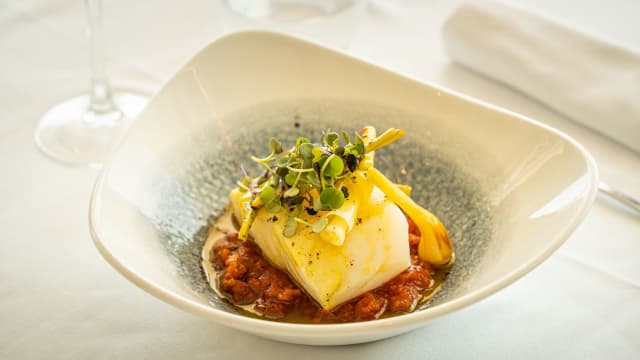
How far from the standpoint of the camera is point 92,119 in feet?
7.41

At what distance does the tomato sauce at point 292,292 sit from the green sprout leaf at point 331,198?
0.21m

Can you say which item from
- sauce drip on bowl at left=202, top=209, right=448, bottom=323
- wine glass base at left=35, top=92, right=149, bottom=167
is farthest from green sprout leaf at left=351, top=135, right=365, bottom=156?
wine glass base at left=35, top=92, right=149, bottom=167

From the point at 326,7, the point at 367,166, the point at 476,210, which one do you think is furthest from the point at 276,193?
the point at 326,7

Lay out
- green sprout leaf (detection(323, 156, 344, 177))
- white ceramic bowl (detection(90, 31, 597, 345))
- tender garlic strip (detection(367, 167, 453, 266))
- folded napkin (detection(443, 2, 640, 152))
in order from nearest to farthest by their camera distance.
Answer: white ceramic bowl (detection(90, 31, 597, 345)) → green sprout leaf (detection(323, 156, 344, 177)) → tender garlic strip (detection(367, 167, 453, 266)) → folded napkin (detection(443, 2, 640, 152))

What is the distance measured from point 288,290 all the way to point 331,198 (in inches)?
8.7

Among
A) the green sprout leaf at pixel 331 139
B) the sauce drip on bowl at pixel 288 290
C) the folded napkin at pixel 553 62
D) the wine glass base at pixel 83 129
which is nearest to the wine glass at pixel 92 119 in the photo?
the wine glass base at pixel 83 129

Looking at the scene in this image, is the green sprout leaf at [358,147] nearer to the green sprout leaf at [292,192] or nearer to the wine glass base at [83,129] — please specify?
the green sprout leaf at [292,192]

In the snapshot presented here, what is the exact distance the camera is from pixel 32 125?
2201 millimetres

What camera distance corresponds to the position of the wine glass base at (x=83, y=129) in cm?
211

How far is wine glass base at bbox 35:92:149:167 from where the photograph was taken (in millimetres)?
2105

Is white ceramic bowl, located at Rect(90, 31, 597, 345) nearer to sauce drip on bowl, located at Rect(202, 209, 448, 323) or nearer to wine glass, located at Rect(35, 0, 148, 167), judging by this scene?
sauce drip on bowl, located at Rect(202, 209, 448, 323)

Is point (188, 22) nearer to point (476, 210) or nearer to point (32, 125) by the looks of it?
point (32, 125)

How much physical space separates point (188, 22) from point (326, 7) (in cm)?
51

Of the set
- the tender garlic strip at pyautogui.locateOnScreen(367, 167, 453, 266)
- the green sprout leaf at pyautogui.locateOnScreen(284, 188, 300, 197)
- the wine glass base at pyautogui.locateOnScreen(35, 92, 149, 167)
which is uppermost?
the green sprout leaf at pyautogui.locateOnScreen(284, 188, 300, 197)
